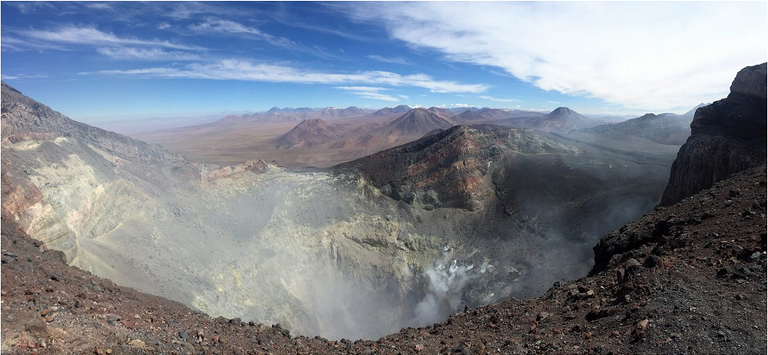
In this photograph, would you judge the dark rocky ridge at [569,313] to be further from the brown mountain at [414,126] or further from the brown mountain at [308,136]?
the brown mountain at [308,136]

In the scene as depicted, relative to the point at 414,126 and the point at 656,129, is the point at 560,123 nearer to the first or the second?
the point at 414,126

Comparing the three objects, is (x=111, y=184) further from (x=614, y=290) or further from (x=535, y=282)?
(x=535, y=282)

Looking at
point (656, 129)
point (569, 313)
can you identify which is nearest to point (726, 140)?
point (569, 313)

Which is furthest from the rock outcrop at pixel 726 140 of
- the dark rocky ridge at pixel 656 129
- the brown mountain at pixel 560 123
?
the brown mountain at pixel 560 123

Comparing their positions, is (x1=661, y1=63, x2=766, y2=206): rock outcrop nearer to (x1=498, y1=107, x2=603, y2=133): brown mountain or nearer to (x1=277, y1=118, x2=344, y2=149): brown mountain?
(x1=498, y1=107, x2=603, y2=133): brown mountain

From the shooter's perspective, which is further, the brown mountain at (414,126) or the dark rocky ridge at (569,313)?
the brown mountain at (414,126)

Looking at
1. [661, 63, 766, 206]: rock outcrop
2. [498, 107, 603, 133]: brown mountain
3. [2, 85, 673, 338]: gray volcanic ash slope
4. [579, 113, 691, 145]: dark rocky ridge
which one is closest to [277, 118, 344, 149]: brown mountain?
[498, 107, 603, 133]: brown mountain

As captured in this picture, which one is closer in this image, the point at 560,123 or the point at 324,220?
the point at 324,220
